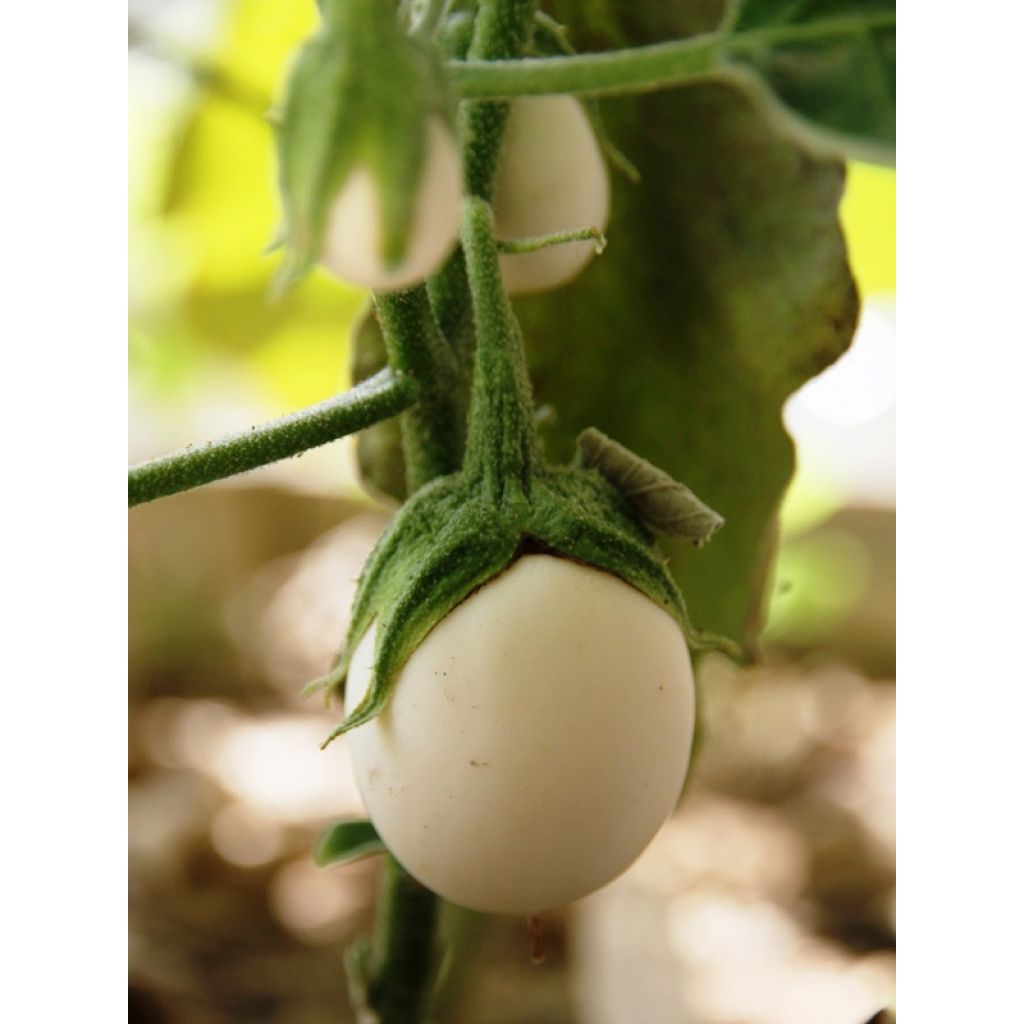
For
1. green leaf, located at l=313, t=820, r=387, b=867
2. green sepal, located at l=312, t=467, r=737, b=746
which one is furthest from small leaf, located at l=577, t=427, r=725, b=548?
green leaf, located at l=313, t=820, r=387, b=867

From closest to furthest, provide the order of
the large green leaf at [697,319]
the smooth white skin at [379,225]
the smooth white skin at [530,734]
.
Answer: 1. the smooth white skin at [379,225]
2. the smooth white skin at [530,734]
3. the large green leaf at [697,319]

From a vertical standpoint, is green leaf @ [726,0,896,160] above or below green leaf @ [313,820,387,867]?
above

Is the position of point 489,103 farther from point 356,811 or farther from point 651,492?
point 356,811

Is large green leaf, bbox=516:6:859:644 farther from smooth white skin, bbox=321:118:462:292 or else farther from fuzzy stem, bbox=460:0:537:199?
smooth white skin, bbox=321:118:462:292

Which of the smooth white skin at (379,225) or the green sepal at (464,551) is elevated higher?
the smooth white skin at (379,225)

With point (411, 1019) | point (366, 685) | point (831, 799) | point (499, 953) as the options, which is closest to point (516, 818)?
point (366, 685)

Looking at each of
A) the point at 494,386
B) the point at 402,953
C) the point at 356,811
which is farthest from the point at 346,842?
the point at 356,811

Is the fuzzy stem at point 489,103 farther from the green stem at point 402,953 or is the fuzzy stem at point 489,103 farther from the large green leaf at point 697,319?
the green stem at point 402,953

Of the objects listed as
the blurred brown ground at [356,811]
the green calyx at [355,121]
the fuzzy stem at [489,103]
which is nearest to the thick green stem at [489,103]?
the fuzzy stem at [489,103]
